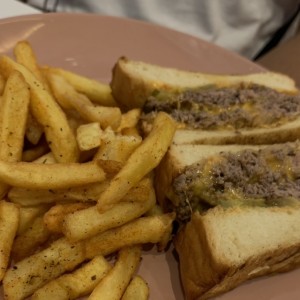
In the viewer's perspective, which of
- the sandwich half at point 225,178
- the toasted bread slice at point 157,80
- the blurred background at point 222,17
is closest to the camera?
the sandwich half at point 225,178

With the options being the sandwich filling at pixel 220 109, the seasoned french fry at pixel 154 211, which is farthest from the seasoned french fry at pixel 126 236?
the sandwich filling at pixel 220 109

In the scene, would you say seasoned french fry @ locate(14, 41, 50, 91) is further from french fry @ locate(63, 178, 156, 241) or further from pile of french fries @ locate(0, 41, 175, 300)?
french fry @ locate(63, 178, 156, 241)

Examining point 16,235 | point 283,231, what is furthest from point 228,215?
point 16,235

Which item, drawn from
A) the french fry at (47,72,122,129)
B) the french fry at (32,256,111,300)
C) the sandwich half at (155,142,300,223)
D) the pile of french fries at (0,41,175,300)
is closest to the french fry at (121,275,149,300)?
the pile of french fries at (0,41,175,300)

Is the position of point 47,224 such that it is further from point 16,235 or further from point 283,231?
point 283,231

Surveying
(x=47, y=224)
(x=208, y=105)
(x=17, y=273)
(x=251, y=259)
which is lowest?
(x=17, y=273)

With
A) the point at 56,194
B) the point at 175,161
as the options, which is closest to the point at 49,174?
the point at 56,194

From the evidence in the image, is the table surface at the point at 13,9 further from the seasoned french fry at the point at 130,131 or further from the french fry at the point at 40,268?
the french fry at the point at 40,268
